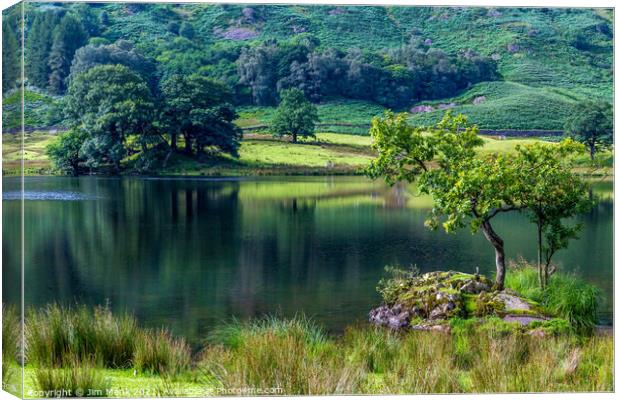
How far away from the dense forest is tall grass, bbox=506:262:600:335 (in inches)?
89.5

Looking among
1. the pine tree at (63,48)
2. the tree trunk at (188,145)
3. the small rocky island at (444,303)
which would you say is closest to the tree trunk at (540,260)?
the small rocky island at (444,303)

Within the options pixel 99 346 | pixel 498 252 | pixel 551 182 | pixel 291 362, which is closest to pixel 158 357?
pixel 99 346

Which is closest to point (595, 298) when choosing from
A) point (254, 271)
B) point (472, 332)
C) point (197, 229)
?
point (472, 332)

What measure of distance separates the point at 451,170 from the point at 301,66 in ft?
9.83

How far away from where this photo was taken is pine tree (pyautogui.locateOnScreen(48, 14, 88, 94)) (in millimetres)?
13196

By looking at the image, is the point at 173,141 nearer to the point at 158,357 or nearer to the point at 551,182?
the point at 158,357

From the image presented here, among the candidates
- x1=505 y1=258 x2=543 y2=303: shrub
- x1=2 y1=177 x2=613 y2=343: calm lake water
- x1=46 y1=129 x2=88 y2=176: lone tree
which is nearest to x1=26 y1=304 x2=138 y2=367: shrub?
x1=2 y1=177 x2=613 y2=343: calm lake water

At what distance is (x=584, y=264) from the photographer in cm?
1469

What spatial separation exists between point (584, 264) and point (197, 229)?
237 inches

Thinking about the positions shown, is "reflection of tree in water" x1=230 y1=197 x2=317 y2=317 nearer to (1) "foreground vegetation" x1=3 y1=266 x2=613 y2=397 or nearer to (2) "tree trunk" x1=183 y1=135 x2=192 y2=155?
(2) "tree trunk" x1=183 y1=135 x2=192 y2=155

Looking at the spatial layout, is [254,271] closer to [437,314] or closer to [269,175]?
[269,175]

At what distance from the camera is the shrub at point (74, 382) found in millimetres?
9906

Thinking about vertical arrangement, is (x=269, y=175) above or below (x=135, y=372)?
above

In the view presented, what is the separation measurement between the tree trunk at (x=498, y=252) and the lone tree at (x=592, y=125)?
69.8 inches
